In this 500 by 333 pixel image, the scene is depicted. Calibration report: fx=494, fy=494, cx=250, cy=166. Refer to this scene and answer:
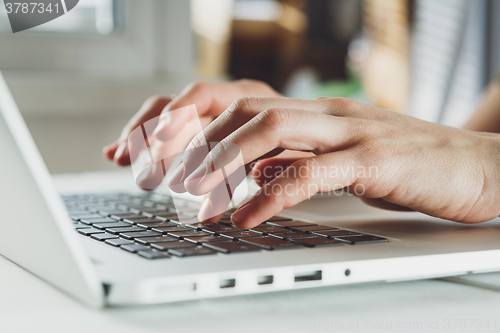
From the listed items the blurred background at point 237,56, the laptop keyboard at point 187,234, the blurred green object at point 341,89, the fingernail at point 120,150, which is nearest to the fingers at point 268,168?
the laptop keyboard at point 187,234

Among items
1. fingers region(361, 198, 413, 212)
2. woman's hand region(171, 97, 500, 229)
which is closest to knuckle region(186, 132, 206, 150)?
woman's hand region(171, 97, 500, 229)

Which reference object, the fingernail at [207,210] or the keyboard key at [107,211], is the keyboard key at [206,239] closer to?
the fingernail at [207,210]

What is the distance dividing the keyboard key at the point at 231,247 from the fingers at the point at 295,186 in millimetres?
43

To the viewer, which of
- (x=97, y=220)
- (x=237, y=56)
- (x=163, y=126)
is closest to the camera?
(x=97, y=220)

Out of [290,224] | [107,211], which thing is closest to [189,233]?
[290,224]

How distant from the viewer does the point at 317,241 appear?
39cm

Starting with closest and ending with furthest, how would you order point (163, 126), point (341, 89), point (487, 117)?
point (163, 126) < point (487, 117) < point (341, 89)

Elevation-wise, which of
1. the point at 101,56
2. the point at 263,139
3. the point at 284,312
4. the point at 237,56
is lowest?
the point at 284,312

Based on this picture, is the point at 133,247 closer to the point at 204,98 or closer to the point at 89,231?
the point at 89,231

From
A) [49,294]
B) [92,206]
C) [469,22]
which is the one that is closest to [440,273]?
[49,294]

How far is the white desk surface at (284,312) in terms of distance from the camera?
28cm

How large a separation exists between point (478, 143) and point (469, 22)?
2.64m

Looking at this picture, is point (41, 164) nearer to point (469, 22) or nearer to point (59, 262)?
point (59, 262)

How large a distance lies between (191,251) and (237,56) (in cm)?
297
